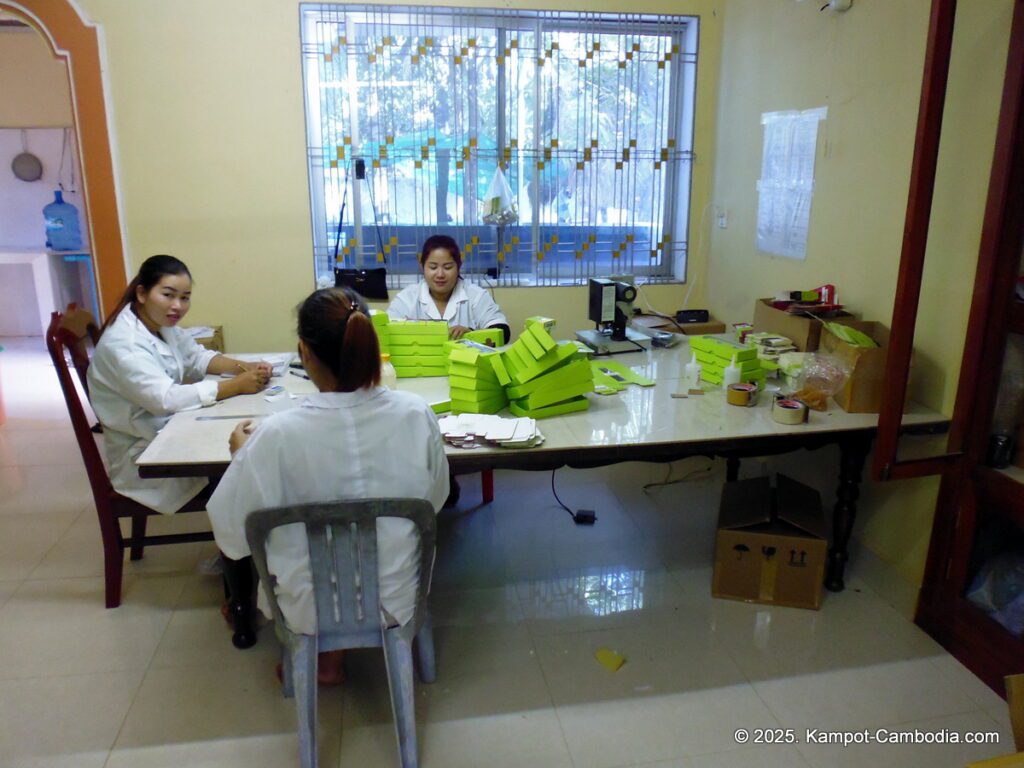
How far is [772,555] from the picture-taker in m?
2.50

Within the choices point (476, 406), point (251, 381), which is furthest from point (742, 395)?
point (251, 381)

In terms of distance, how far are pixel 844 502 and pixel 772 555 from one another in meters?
0.30

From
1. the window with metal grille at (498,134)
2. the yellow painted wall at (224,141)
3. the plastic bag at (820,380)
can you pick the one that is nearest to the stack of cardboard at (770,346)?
the plastic bag at (820,380)

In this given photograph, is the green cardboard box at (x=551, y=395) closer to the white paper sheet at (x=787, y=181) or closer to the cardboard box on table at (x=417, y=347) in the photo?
the cardboard box on table at (x=417, y=347)

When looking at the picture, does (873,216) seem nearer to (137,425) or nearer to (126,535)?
(137,425)

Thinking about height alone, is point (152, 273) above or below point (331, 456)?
above

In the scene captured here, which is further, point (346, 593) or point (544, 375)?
point (544, 375)

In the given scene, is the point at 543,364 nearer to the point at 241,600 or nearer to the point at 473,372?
the point at 473,372

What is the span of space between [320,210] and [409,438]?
8.52ft

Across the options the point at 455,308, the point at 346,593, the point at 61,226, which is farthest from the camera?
the point at 61,226

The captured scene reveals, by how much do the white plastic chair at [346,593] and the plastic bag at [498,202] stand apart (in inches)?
99.4

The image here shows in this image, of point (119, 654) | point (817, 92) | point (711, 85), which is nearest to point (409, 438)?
point (119, 654)

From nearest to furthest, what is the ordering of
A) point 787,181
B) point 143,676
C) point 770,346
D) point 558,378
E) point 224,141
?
point 143,676 → point 558,378 → point 770,346 → point 787,181 → point 224,141

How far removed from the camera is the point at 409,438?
63.4 inches
